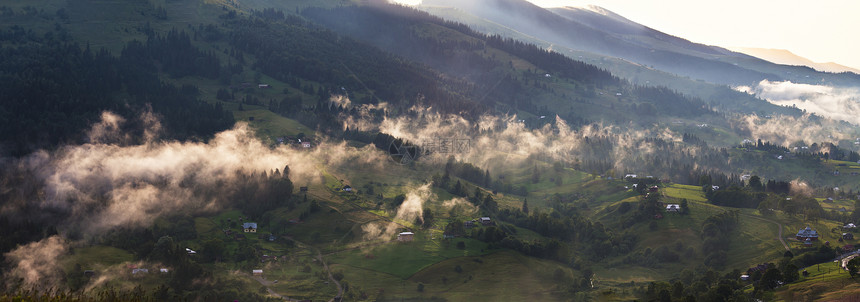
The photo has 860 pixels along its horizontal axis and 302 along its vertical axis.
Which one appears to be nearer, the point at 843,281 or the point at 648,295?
the point at 843,281

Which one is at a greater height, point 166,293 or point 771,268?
point 771,268

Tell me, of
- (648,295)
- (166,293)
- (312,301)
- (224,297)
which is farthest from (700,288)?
(166,293)

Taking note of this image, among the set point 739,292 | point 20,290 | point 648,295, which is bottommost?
point 20,290

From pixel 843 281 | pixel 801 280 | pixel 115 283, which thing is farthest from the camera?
pixel 115 283

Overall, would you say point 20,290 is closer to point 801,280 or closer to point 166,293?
point 166,293

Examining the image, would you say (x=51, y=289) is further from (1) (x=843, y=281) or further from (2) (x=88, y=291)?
(1) (x=843, y=281)

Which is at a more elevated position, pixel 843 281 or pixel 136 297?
pixel 843 281

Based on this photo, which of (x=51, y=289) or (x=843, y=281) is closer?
(x=843, y=281)

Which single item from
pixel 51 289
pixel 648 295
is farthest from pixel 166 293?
pixel 648 295

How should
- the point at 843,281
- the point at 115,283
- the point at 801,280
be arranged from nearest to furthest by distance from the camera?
the point at 843,281
the point at 801,280
the point at 115,283
